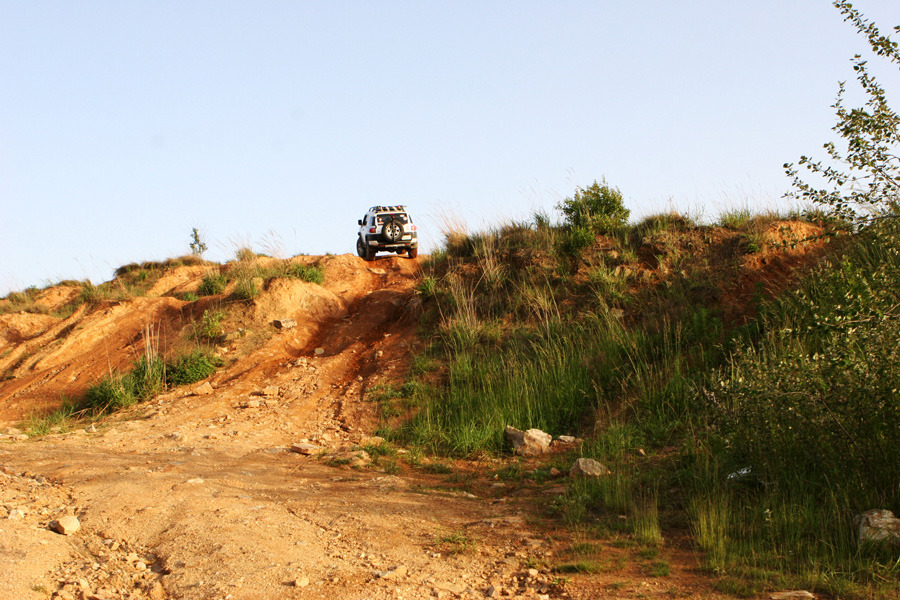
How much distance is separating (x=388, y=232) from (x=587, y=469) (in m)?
14.1

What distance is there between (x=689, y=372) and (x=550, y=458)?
229 cm

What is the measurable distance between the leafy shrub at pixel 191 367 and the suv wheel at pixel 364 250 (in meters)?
8.90

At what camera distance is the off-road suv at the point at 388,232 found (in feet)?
65.6

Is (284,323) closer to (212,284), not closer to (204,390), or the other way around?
(204,390)

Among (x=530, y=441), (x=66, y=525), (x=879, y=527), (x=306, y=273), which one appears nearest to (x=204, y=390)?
(x=306, y=273)

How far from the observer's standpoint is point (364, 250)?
69.0ft

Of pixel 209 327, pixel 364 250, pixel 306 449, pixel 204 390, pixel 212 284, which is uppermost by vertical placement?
pixel 364 250

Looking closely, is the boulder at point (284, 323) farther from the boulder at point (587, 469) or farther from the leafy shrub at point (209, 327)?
the boulder at point (587, 469)

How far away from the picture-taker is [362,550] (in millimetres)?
4762

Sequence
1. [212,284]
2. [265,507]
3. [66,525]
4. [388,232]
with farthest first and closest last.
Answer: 1. [388,232]
2. [212,284]
3. [265,507]
4. [66,525]

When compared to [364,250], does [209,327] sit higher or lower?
lower

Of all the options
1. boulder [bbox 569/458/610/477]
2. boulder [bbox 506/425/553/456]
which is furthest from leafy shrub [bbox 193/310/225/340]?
boulder [bbox 569/458/610/477]

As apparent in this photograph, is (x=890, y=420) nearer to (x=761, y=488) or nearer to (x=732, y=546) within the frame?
(x=761, y=488)

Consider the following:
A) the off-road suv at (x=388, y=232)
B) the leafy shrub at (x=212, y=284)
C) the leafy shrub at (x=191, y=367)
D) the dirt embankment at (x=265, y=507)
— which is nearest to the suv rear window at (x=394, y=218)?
the off-road suv at (x=388, y=232)
